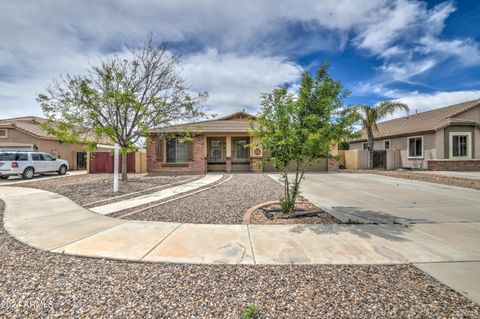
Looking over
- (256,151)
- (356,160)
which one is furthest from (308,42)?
(356,160)

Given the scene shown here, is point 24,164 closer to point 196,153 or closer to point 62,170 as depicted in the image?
point 62,170

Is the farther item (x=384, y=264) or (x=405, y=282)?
(x=384, y=264)

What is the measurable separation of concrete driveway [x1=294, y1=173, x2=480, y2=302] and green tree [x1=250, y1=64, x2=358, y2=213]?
1.92 meters

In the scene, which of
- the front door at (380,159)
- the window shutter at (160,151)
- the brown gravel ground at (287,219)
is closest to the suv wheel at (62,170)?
the window shutter at (160,151)

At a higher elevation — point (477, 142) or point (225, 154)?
point (477, 142)

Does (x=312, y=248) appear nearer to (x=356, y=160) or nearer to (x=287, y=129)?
(x=287, y=129)

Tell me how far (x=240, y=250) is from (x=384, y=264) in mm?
2095

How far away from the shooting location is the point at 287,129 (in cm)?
554

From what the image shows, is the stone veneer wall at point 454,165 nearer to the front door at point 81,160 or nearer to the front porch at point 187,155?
the front porch at point 187,155

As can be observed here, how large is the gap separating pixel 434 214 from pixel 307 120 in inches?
162

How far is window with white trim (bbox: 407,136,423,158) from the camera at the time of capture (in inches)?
759

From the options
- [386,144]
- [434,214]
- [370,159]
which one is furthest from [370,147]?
[434,214]

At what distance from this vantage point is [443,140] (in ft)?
58.1

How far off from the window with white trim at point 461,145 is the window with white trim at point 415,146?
6.37 ft
